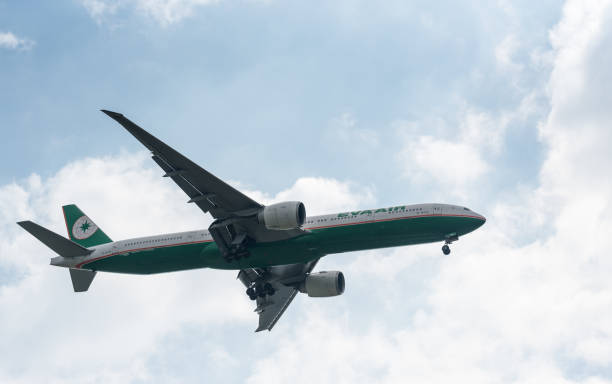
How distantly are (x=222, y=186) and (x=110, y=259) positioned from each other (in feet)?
36.3

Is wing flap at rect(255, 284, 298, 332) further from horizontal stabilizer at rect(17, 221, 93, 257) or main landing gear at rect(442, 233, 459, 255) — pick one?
main landing gear at rect(442, 233, 459, 255)

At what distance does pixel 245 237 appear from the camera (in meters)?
37.8

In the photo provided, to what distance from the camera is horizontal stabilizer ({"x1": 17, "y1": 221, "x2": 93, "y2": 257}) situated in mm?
40094

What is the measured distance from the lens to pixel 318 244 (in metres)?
37.2

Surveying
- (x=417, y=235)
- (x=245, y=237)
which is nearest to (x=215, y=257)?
(x=245, y=237)

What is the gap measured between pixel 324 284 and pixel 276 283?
4226 millimetres

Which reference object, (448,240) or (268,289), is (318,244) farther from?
(268,289)

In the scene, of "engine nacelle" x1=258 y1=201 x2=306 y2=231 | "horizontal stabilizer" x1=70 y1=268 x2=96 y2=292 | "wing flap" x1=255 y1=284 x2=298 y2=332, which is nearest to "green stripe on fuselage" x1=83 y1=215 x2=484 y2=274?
"engine nacelle" x1=258 y1=201 x2=306 y2=231

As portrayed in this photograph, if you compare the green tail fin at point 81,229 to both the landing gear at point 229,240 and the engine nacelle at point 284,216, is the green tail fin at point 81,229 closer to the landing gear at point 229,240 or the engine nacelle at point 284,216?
the landing gear at point 229,240

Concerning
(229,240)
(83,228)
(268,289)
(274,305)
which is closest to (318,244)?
(229,240)

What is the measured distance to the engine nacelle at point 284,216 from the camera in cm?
3461

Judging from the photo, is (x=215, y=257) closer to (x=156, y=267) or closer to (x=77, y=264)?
(x=156, y=267)

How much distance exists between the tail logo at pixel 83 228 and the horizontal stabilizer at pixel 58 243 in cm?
277

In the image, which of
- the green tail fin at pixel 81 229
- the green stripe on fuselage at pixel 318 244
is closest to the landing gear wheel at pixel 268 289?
the green stripe on fuselage at pixel 318 244
